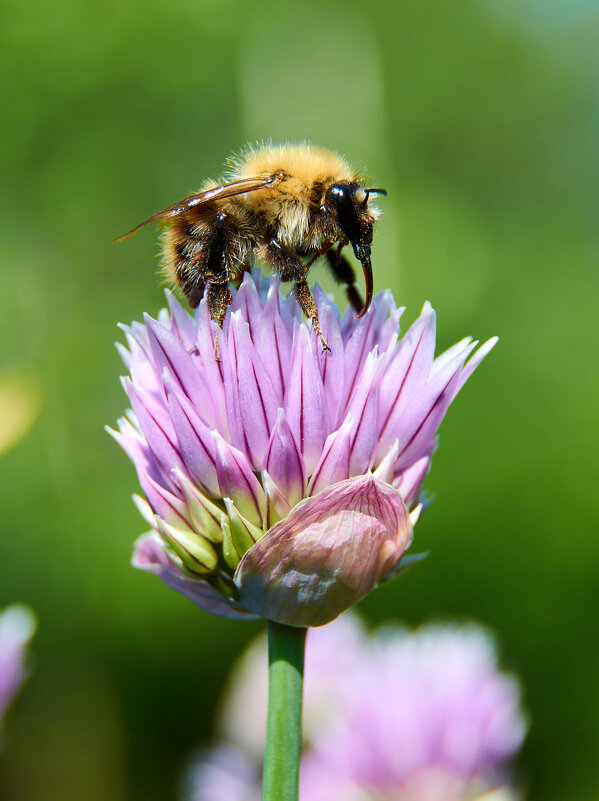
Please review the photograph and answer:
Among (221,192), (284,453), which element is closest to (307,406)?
(284,453)

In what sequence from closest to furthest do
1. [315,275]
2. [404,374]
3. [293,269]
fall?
[404,374] < [293,269] < [315,275]

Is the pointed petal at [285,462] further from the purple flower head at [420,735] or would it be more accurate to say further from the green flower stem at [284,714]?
the purple flower head at [420,735]

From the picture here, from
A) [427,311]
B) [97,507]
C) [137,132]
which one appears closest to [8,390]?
[427,311]

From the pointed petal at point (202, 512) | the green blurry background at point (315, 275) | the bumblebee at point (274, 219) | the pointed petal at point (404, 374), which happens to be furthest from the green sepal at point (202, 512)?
the green blurry background at point (315, 275)

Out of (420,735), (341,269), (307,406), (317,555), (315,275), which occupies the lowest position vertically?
(420,735)

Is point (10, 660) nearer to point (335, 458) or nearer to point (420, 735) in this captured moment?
point (335, 458)

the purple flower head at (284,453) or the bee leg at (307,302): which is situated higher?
the bee leg at (307,302)
